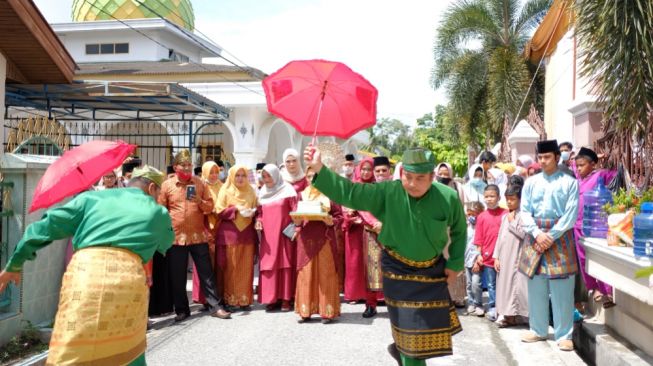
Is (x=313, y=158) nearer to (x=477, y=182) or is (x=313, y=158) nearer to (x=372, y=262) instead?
(x=372, y=262)

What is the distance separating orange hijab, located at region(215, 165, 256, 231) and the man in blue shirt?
136 inches

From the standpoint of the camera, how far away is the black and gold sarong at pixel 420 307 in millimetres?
4281

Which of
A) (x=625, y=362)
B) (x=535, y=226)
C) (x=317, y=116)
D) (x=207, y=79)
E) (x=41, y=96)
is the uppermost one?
(x=207, y=79)

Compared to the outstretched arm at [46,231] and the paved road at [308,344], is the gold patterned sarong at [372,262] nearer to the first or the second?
the paved road at [308,344]

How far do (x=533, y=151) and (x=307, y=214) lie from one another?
7938 millimetres

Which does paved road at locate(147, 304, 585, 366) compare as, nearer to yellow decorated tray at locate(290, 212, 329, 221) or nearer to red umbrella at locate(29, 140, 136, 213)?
yellow decorated tray at locate(290, 212, 329, 221)

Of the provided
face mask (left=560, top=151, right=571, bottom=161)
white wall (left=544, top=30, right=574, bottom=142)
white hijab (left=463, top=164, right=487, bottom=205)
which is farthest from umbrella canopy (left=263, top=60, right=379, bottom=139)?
white wall (left=544, top=30, right=574, bottom=142)

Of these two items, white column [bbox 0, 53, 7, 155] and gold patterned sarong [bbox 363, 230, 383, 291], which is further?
white column [bbox 0, 53, 7, 155]

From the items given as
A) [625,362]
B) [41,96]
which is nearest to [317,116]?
[625,362]

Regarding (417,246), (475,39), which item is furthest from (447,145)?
(417,246)

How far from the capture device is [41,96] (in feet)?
38.7

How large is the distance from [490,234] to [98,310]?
5116 mm

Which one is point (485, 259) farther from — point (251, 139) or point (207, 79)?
point (207, 79)

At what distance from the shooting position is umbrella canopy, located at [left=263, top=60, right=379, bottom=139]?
16.3 ft
